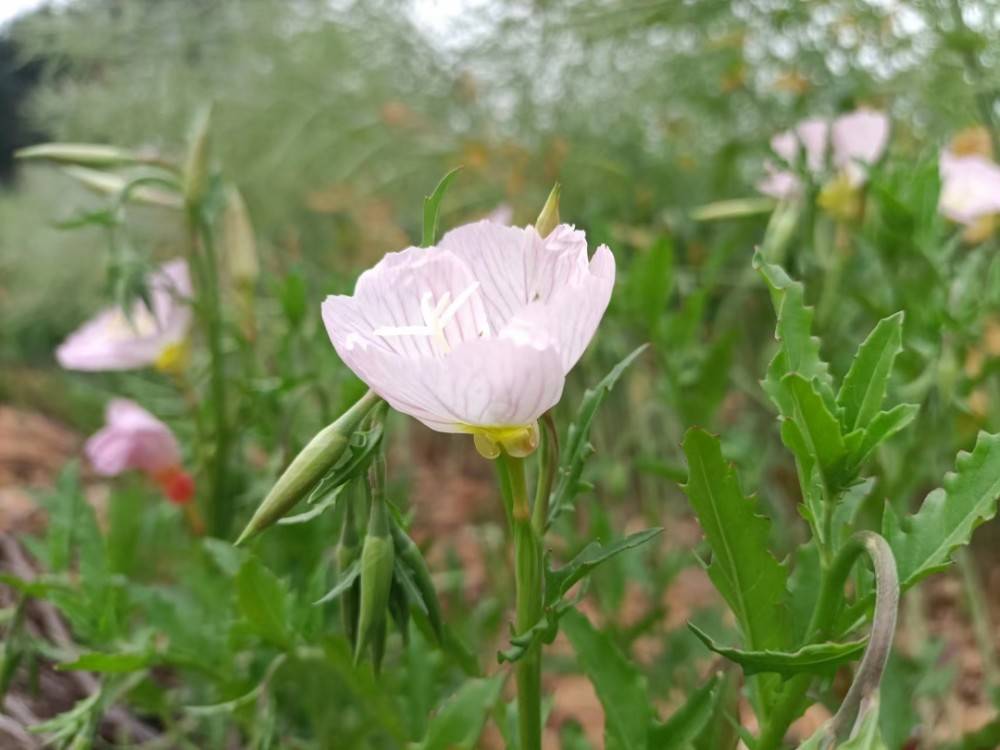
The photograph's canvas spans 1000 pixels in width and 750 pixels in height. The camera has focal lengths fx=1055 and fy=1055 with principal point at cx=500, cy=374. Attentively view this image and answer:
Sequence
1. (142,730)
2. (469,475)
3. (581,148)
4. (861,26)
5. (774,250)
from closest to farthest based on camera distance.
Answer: (774,250) < (142,730) < (861,26) < (581,148) < (469,475)

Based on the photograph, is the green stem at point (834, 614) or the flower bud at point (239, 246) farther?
the flower bud at point (239, 246)

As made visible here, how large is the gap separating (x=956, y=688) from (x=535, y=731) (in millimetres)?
947

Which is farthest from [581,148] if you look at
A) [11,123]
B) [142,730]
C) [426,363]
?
[11,123]

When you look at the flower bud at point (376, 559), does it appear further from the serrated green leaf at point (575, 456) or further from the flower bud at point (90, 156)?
the flower bud at point (90, 156)

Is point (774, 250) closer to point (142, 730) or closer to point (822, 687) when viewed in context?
point (822, 687)

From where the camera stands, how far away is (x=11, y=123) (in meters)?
5.01

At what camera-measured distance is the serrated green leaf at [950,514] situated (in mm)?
426

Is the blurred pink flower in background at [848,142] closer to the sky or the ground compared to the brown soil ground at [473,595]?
closer to the sky

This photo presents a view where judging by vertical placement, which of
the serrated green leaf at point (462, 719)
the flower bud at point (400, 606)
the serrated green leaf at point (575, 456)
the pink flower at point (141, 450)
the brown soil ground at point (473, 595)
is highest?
the serrated green leaf at point (575, 456)

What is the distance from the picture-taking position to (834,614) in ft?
1.52

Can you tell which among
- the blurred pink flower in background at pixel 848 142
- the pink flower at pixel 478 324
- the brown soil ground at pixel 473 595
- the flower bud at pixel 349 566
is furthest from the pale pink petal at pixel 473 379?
the blurred pink flower in background at pixel 848 142

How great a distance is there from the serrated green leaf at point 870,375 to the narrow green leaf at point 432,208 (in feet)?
0.64

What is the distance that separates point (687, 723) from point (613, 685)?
51 millimetres

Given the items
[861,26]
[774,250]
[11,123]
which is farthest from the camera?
[11,123]
